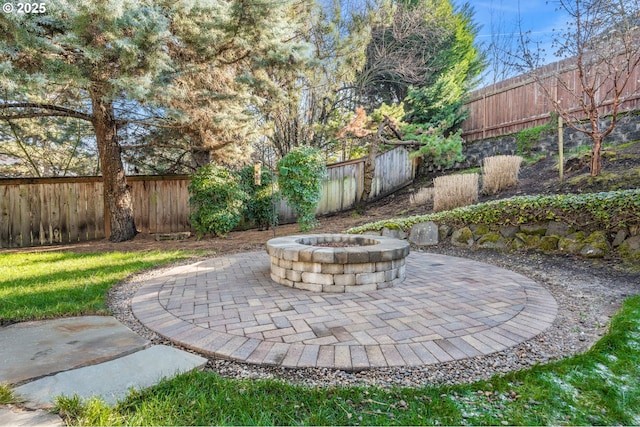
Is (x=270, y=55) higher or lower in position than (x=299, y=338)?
higher

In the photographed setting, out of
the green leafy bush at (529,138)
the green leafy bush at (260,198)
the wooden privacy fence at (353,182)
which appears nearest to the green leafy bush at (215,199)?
the green leafy bush at (260,198)

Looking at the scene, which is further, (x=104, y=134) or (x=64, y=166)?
(x=64, y=166)

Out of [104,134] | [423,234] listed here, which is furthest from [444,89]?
[104,134]

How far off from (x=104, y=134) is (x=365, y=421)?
7104mm

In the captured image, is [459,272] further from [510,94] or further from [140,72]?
[510,94]

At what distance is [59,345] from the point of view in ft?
6.45

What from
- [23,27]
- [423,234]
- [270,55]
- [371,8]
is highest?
[371,8]

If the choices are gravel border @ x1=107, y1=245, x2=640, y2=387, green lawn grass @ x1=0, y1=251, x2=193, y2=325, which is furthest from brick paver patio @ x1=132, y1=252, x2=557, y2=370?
green lawn grass @ x1=0, y1=251, x2=193, y2=325

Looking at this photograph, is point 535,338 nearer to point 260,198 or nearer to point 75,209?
point 260,198

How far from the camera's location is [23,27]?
11.8 ft

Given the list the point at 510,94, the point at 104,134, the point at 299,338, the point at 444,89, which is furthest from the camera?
the point at 444,89

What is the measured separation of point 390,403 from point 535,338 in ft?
4.30

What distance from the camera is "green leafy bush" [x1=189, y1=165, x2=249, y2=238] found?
641 cm

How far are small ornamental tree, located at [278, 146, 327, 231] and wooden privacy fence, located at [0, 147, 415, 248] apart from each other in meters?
1.75
